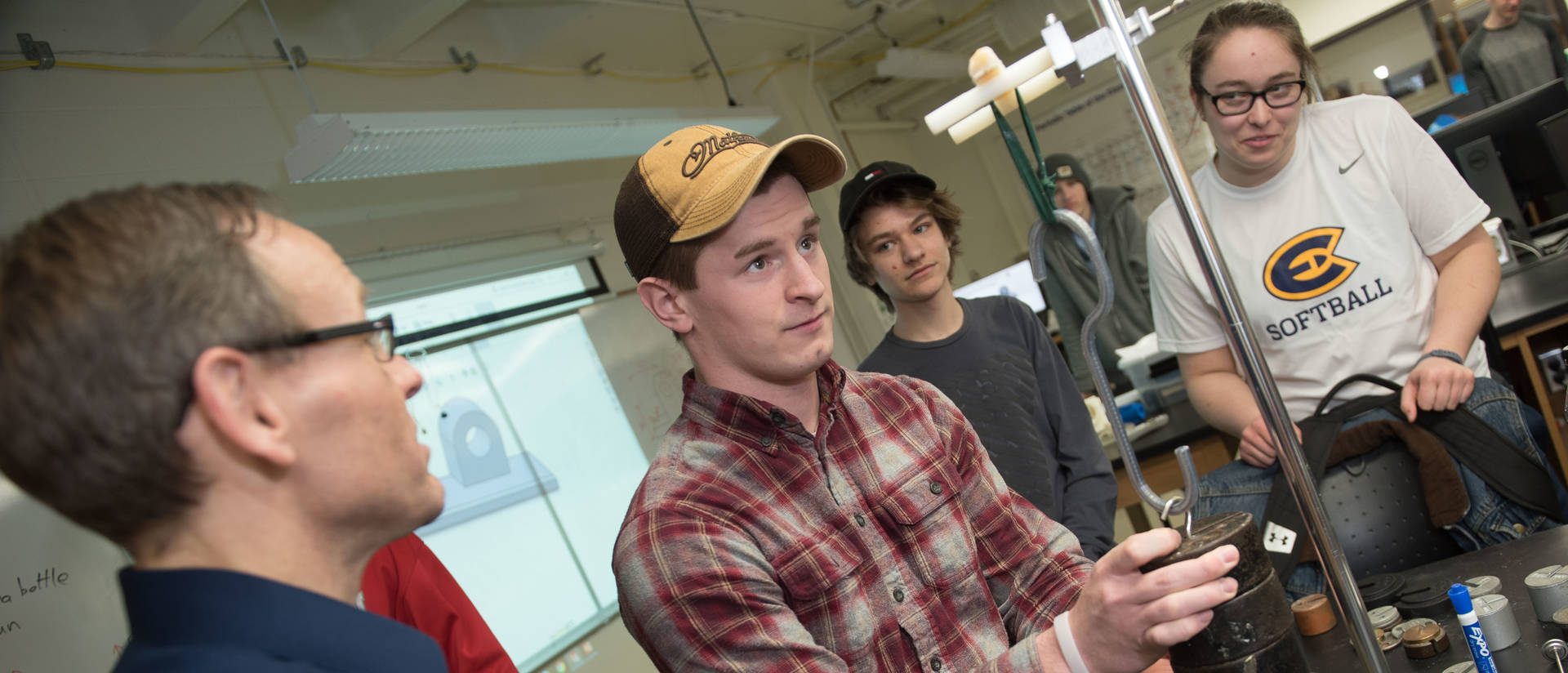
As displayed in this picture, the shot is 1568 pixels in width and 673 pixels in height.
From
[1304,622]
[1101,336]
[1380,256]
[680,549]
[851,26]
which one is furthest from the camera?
[851,26]

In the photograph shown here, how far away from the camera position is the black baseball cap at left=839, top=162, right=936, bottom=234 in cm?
191

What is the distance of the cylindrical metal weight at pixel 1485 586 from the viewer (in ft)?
3.25

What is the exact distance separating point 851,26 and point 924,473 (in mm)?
5092

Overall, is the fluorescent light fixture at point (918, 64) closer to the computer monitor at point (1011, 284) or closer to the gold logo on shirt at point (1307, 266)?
the computer monitor at point (1011, 284)

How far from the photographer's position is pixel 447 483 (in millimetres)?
3354

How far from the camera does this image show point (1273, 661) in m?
0.75

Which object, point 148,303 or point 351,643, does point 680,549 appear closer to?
point 351,643

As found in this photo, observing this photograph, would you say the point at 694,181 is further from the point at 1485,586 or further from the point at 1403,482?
the point at 1403,482

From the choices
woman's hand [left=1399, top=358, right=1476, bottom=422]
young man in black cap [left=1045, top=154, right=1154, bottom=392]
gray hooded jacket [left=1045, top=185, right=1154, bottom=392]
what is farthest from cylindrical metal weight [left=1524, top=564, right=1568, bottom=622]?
gray hooded jacket [left=1045, top=185, right=1154, bottom=392]

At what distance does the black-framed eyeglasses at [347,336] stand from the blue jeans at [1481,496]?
111cm

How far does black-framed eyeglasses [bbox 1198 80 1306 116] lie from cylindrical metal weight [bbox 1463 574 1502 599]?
0.81m

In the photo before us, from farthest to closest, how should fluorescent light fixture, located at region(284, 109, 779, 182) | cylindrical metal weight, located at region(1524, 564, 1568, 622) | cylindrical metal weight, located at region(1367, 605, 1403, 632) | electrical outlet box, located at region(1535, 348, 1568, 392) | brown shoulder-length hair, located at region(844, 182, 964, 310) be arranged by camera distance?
fluorescent light fixture, located at region(284, 109, 779, 182)
electrical outlet box, located at region(1535, 348, 1568, 392)
brown shoulder-length hair, located at region(844, 182, 964, 310)
cylindrical metal weight, located at region(1367, 605, 1403, 632)
cylindrical metal weight, located at region(1524, 564, 1568, 622)

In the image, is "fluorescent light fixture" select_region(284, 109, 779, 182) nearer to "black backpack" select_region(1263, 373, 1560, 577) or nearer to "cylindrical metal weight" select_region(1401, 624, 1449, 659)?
"black backpack" select_region(1263, 373, 1560, 577)

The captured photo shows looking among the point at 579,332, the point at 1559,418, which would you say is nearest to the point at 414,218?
the point at 579,332
